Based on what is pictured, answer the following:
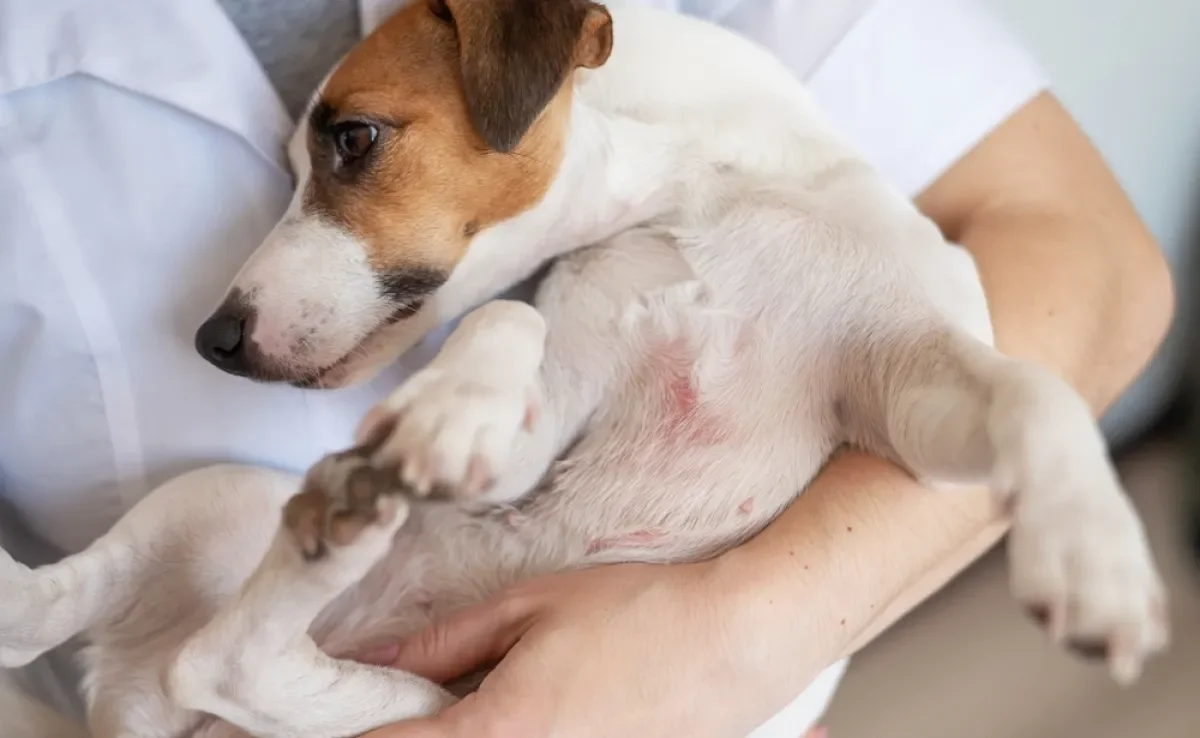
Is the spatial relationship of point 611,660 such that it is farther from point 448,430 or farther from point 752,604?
point 448,430

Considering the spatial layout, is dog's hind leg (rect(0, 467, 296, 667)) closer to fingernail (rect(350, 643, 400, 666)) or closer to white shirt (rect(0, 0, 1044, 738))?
white shirt (rect(0, 0, 1044, 738))

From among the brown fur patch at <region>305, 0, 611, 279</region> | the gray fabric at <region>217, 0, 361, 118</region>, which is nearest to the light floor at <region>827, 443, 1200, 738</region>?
the brown fur patch at <region>305, 0, 611, 279</region>

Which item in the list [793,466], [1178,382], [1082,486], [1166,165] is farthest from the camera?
[1178,382]

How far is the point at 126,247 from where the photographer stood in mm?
847

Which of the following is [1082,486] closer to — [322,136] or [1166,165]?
[322,136]

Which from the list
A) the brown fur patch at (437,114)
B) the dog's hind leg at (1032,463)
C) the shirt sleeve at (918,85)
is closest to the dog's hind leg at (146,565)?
the brown fur patch at (437,114)

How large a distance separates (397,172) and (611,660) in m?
0.45

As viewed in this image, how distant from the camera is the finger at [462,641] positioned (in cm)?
88

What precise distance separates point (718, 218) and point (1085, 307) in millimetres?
401

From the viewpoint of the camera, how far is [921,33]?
43.6 inches

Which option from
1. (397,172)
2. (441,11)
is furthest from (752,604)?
(441,11)

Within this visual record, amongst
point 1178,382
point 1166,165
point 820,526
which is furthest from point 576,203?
point 1178,382

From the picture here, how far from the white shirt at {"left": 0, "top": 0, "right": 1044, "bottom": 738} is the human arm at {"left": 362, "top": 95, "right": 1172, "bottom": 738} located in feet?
0.90

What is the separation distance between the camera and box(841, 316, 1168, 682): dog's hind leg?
2.03 ft
